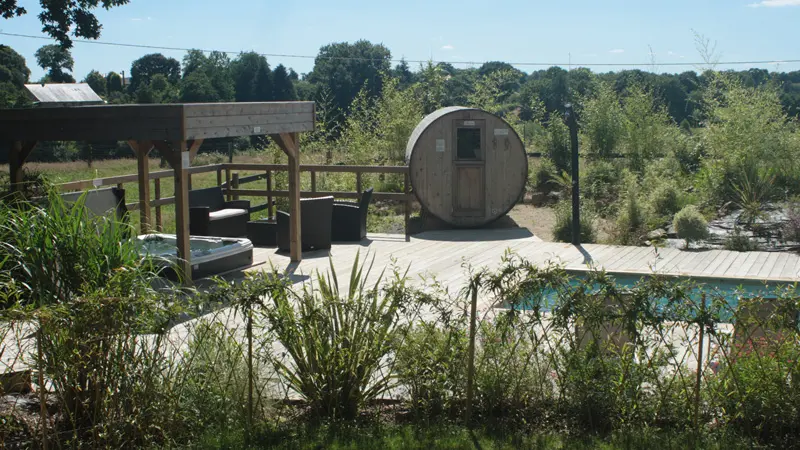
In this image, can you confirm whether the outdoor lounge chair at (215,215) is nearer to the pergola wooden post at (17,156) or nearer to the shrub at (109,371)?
the pergola wooden post at (17,156)

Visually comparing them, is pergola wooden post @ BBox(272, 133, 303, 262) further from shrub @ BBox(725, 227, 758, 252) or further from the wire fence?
shrub @ BBox(725, 227, 758, 252)

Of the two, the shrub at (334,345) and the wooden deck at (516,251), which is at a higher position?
the shrub at (334,345)

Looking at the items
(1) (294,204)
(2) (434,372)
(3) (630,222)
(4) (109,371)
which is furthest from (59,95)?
(3) (630,222)

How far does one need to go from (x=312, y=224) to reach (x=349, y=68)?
2996 centimetres

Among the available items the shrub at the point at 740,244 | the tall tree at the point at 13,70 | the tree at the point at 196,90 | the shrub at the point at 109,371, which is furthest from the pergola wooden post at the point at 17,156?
the tree at the point at 196,90

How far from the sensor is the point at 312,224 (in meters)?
10.4

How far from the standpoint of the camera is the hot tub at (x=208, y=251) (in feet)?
26.3

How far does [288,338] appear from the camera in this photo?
4.52 metres

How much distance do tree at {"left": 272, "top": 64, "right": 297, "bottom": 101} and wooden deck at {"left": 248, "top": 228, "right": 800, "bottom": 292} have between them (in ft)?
90.9

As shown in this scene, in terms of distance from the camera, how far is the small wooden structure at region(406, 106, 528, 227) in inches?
505

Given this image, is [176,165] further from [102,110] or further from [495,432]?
[495,432]

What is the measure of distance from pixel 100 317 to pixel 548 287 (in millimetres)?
2390

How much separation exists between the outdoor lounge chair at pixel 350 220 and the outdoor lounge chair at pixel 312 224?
A: 791mm

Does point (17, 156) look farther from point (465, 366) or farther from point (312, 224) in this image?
point (465, 366)
